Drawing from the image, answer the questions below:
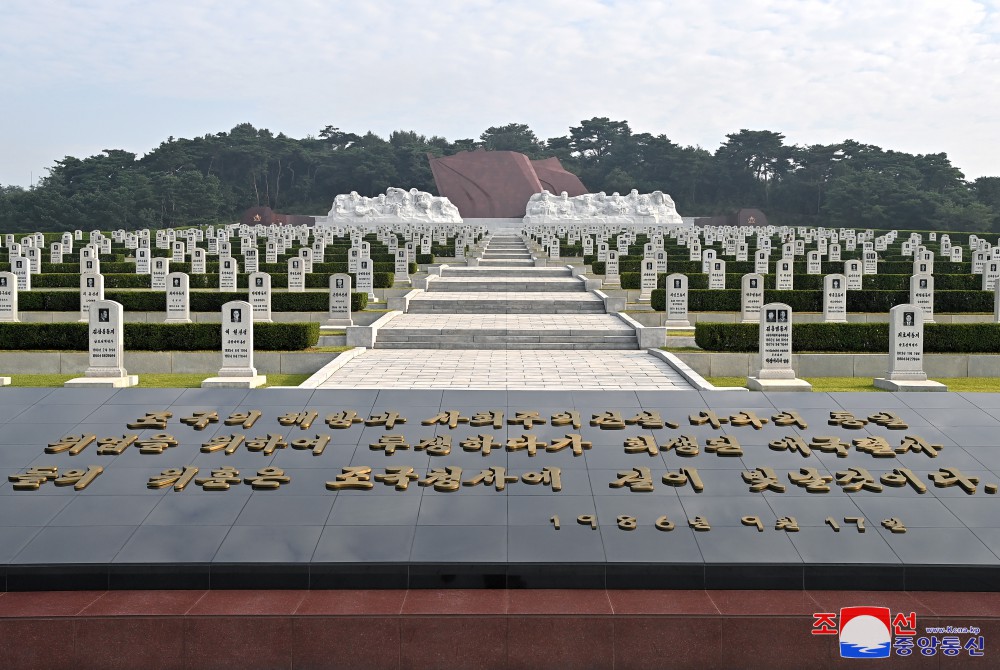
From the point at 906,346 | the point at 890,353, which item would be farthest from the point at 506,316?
the point at 906,346

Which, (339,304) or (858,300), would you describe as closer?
(339,304)

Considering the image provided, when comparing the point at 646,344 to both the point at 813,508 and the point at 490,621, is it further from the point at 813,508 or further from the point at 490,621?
the point at 490,621

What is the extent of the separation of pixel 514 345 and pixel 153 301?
705 cm

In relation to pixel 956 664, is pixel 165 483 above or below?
above

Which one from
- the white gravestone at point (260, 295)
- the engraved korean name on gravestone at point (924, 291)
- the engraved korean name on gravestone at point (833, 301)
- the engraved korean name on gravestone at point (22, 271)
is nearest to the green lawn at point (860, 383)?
the engraved korean name on gravestone at point (833, 301)

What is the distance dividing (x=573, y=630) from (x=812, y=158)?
76.8 m

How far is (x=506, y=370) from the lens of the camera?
1226 centimetres

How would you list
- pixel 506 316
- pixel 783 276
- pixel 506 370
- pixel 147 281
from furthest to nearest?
1. pixel 147 281
2. pixel 783 276
3. pixel 506 316
4. pixel 506 370

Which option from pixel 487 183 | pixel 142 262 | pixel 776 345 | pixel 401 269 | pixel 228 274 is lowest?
pixel 776 345

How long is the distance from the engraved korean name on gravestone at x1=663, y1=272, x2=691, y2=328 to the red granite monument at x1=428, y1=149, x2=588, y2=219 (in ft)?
161

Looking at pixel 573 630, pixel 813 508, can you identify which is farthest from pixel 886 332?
pixel 573 630

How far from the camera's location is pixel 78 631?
4992mm

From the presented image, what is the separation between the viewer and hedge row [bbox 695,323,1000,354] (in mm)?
12719

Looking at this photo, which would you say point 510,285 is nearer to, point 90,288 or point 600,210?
point 90,288
